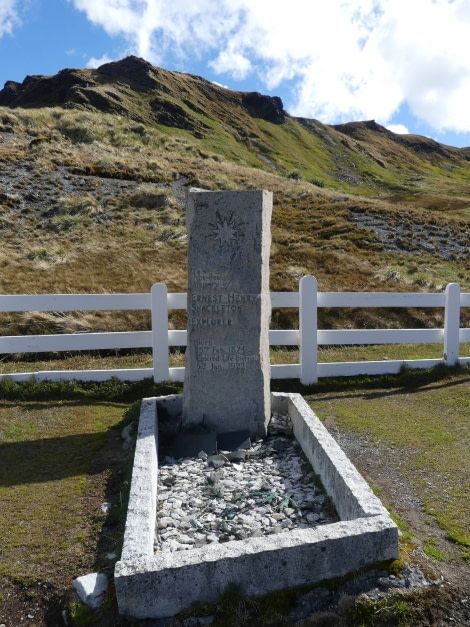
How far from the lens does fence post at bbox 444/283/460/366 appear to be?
29.1 feet

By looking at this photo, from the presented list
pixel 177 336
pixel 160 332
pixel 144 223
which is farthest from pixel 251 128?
pixel 160 332

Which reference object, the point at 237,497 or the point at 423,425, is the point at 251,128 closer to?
the point at 423,425

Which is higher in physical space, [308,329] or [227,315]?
[227,315]

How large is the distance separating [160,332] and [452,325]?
196 inches

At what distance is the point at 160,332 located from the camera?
8.34 m

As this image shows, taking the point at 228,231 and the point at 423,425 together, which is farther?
the point at 423,425

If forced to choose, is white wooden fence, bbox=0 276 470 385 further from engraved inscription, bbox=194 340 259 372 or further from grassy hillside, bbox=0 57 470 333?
grassy hillside, bbox=0 57 470 333

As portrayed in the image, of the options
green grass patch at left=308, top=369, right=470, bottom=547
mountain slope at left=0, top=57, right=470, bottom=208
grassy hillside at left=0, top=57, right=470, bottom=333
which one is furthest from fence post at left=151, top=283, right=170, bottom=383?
mountain slope at left=0, top=57, right=470, bottom=208

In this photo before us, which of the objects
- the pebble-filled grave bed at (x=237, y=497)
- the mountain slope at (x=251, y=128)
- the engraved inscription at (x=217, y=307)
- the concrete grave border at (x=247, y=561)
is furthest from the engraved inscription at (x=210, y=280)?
the mountain slope at (x=251, y=128)

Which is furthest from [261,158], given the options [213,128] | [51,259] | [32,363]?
[32,363]

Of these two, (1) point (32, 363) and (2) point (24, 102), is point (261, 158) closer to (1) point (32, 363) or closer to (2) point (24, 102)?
(2) point (24, 102)

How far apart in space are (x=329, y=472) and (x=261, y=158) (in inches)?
3329

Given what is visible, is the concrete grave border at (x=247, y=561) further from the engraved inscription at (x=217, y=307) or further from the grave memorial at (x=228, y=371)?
the engraved inscription at (x=217, y=307)

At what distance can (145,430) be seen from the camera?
5.77m
